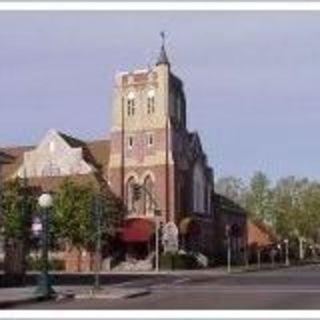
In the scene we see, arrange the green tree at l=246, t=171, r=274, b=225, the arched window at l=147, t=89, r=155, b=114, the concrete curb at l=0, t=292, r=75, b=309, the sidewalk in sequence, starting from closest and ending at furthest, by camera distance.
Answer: the concrete curb at l=0, t=292, r=75, b=309, the sidewalk, the arched window at l=147, t=89, r=155, b=114, the green tree at l=246, t=171, r=274, b=225

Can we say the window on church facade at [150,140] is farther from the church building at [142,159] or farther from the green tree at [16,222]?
the green tree at [16,222]

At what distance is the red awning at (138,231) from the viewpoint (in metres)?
78.9

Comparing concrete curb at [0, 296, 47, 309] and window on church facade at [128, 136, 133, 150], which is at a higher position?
window on church facade at [128, 136, 133, 150]

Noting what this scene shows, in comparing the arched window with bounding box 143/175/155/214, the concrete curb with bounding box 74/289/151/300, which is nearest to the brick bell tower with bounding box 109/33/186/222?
the arched window with bounding box 143/175/155/214

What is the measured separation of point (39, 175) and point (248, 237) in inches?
1490

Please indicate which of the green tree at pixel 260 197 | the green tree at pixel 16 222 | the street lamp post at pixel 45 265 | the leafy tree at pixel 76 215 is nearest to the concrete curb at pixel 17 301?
the street lamp post at pixel 45 265

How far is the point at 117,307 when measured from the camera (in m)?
27.7

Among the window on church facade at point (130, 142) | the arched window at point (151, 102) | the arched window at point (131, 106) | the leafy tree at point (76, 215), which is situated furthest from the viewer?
the arched window at point (131, 106)

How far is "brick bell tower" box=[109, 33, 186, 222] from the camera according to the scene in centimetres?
8300

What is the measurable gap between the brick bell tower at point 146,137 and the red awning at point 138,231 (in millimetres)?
2256

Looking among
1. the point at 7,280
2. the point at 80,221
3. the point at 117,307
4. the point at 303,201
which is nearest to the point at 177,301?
the point at 117,307

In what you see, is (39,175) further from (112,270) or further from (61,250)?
(112,270)

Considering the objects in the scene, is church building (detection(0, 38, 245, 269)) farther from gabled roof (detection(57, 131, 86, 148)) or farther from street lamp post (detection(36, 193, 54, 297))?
street lamp post (detection(36, 193, 54, 297))

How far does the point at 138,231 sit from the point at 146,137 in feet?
30.2
